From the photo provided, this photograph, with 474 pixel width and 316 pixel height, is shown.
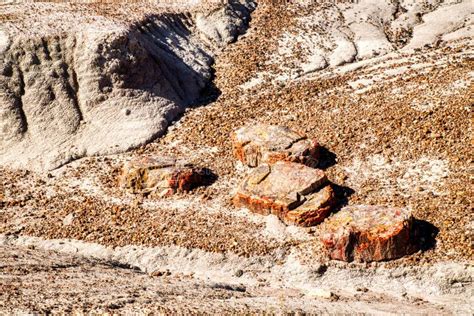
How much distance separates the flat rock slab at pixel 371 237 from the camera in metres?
8.61

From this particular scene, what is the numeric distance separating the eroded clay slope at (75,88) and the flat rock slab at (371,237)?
5723mm

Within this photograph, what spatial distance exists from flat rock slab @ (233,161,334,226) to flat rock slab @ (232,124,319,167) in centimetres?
62

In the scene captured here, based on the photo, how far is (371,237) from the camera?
861 centimetres

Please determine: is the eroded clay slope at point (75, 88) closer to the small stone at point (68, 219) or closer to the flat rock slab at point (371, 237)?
the small stone at point (68, 219)

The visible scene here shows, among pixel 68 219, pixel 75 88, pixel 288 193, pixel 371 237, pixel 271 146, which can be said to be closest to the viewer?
pixel 371 237

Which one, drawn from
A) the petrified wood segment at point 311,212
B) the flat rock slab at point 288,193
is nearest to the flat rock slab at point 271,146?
the flat rock slab at point 288,193

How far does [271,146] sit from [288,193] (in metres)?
1.62

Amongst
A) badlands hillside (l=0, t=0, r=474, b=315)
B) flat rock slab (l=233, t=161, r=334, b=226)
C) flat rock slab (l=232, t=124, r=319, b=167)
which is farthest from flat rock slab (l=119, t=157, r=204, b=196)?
flat rock slab (l=233, t=161, r=334, b=226)

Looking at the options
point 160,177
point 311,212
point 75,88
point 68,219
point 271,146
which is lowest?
point 68,219

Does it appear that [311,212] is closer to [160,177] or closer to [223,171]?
[223,171]

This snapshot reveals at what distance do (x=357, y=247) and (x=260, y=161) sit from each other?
10.4 ft

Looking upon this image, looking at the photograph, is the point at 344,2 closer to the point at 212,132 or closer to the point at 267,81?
the point at 267,81

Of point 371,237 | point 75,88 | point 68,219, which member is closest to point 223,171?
point 68,219

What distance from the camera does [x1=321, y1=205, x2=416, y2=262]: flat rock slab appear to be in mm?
8609
